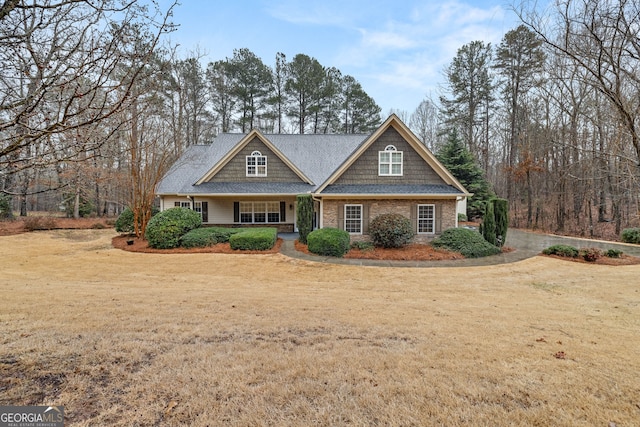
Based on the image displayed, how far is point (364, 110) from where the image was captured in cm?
3431

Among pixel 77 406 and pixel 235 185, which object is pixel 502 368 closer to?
pixel 77 406

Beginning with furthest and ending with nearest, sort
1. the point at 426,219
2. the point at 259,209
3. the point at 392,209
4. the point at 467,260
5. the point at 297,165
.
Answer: the point at 297,165 < the point at 259,209 < the point at 426,219 < the point at 392,209 < the point at 467,260

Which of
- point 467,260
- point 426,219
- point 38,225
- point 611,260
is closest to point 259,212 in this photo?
point 426,219

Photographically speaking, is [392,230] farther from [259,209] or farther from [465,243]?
[259,209]

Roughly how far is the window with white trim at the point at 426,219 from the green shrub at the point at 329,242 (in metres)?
3.99

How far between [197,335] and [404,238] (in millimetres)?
Result: 11165

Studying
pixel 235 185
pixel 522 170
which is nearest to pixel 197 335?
pixel 235 185

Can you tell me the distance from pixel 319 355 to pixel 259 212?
16.2 meters

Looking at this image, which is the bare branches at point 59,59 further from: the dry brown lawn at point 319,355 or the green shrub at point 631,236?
the green shrub at point 631,236

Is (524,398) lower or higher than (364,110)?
lower

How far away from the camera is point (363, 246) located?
14.0 metres

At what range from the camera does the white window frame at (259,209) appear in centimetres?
1905

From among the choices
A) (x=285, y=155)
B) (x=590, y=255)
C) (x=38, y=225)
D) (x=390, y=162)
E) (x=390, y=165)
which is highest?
(x=285, y=155)

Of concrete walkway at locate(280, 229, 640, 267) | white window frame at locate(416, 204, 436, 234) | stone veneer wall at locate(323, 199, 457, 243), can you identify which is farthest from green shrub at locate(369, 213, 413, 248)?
concrete walkway at locate(280, 229, 640, 267)
